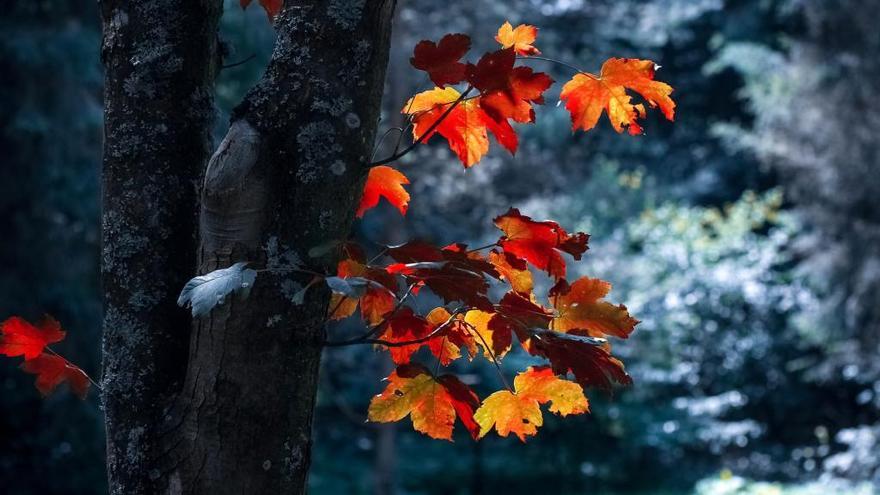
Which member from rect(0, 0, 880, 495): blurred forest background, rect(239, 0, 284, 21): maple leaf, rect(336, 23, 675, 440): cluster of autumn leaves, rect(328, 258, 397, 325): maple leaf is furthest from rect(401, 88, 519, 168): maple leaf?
rect(0, 0, 880, 495): blurred forest background

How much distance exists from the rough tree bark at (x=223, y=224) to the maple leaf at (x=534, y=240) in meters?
0.21

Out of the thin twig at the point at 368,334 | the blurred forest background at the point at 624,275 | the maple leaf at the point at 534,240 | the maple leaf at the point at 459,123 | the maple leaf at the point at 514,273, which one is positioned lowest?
the thin twig at the point at 368,334

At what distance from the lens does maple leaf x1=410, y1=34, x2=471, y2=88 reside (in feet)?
3.84

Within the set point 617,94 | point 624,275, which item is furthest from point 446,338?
point 624,275

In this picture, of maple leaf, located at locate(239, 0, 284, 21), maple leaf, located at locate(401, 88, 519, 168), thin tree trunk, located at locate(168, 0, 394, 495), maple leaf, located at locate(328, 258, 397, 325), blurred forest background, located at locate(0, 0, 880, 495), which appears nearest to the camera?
thin tree trunk, located at locate(168, 0, 394, 495)

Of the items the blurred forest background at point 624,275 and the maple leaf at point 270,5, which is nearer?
the maple leaf at point 270,5

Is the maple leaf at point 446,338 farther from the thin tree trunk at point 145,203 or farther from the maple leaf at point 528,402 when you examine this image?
the thin tree trunk at point 145,203

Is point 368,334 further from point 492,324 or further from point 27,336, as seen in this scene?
point 27,336

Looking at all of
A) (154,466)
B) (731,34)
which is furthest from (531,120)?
(731,34)

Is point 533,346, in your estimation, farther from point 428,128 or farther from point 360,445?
point 360,445

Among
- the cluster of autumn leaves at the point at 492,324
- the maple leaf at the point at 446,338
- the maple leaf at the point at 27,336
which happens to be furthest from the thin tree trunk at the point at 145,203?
the maple leaf at the point at 446,338

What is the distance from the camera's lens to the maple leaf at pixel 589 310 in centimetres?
124

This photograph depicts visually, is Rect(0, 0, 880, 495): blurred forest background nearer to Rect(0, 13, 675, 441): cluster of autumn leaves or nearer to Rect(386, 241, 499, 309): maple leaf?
Rect(0, 13, 675, 441): cluster of autumn leaves

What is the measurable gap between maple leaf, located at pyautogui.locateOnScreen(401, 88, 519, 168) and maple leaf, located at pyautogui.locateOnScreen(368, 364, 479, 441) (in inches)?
11.4
